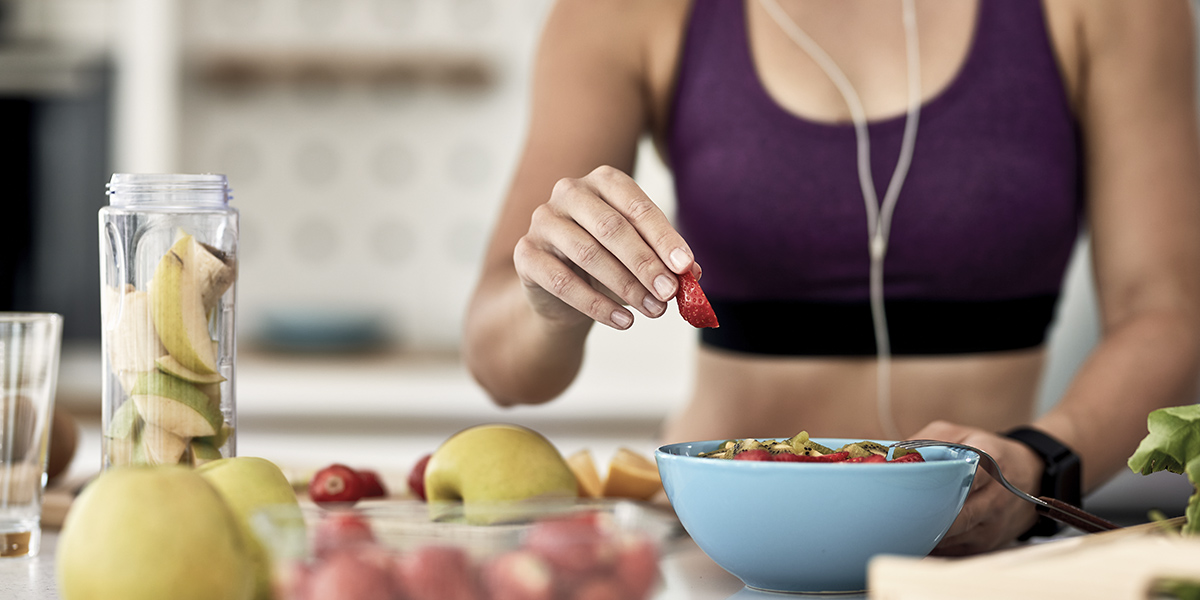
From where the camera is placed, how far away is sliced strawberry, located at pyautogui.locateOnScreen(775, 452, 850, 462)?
539mm

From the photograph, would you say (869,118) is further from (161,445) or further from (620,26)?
(161,445)

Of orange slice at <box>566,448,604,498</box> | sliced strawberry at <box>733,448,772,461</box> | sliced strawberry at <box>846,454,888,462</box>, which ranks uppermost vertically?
sliced strawberry at <box>733,448,772,461</box>

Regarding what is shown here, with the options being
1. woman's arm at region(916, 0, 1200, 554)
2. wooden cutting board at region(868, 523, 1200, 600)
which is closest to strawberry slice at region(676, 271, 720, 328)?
wooden cutting board at region(868, 523, 1200, 600)

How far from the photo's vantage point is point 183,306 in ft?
1.83

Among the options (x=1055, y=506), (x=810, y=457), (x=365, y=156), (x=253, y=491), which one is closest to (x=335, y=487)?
(x=253, y=491)

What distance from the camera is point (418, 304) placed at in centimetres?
301

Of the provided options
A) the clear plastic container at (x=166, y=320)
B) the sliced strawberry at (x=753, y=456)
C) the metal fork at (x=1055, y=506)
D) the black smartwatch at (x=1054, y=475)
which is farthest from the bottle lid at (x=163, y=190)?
the black smartwatch at (x=1054, y=475)

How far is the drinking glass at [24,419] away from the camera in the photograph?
642 mm

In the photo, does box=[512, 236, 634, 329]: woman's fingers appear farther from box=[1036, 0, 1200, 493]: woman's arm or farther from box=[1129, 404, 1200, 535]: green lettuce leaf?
box=[1036, 0, 1200, 493]: woman's arm

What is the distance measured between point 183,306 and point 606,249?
25 centimetres

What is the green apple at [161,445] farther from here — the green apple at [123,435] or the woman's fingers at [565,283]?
the woman's fingers at [565,283]

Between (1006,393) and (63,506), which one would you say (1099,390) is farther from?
(63,506)

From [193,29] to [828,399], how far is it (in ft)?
7.72

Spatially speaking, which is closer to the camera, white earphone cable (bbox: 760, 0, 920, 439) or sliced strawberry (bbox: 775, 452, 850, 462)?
sliced strawberry (bbox: 775, 452, 850, 462)
